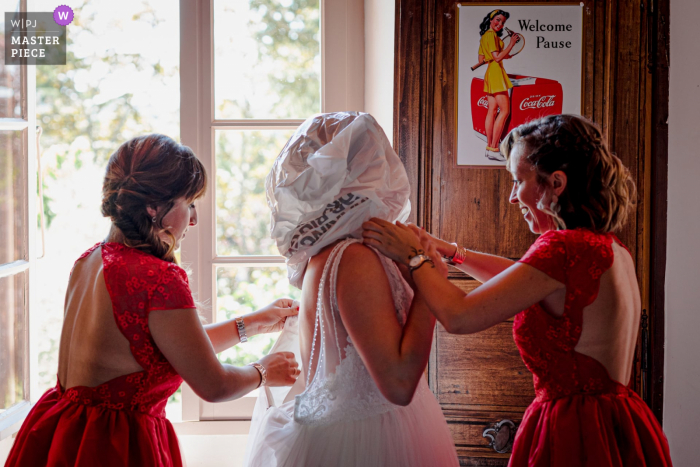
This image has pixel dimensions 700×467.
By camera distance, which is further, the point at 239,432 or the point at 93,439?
the point at 239,432

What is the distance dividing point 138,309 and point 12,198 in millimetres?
978

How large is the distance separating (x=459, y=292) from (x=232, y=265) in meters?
1.23

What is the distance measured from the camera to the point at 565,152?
114cm

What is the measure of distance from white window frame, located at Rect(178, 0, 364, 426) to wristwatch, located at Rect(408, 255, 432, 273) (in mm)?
1061

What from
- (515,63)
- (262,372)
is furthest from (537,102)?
(262,372)

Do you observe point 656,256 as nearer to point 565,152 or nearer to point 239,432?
point 565,152

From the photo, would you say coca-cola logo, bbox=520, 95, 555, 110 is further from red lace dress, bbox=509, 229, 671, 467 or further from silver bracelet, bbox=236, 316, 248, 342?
silver bracelet, bbox=236, 316, 248, 342

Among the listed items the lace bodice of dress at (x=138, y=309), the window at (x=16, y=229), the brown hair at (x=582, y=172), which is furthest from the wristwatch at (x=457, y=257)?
the window at (x=16, y=229)

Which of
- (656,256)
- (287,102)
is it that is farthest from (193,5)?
(656,256)

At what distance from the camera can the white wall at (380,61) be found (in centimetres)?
172

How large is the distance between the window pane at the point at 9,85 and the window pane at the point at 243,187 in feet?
2.26

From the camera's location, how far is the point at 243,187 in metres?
2.15

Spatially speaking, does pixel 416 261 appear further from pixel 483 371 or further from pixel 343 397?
pixel 483 371

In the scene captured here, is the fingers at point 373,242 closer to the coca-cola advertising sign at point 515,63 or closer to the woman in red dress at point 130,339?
the woman in red dress at point 130,339
